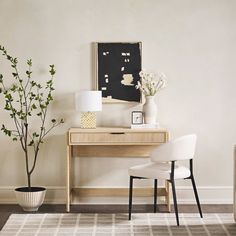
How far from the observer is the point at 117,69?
5547 millimetres

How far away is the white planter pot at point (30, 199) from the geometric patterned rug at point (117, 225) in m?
0.20

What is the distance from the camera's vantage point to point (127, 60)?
218 inches

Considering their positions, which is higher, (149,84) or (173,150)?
(149,84)

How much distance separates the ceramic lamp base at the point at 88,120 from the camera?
537 centimetres

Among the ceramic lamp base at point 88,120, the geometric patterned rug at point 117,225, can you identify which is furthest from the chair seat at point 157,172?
the ceramic lamp base at point 88,120

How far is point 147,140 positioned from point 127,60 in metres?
0.88

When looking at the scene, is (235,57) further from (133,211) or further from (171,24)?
(133,211)

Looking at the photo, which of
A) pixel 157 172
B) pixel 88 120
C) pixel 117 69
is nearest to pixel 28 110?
pixel 88 120

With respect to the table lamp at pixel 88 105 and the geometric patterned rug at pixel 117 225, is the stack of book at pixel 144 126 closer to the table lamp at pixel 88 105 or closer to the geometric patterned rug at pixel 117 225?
the table lamp at pixel 88 105

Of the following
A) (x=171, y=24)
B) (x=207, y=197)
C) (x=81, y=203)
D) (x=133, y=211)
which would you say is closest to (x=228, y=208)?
(x=207, y=197)

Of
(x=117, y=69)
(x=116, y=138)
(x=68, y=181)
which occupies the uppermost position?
(x=117, y=69)

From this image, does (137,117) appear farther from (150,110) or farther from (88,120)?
(88,120)

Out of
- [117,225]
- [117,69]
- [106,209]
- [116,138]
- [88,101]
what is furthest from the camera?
[117,69]

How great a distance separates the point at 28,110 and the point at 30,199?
0.91 metres
